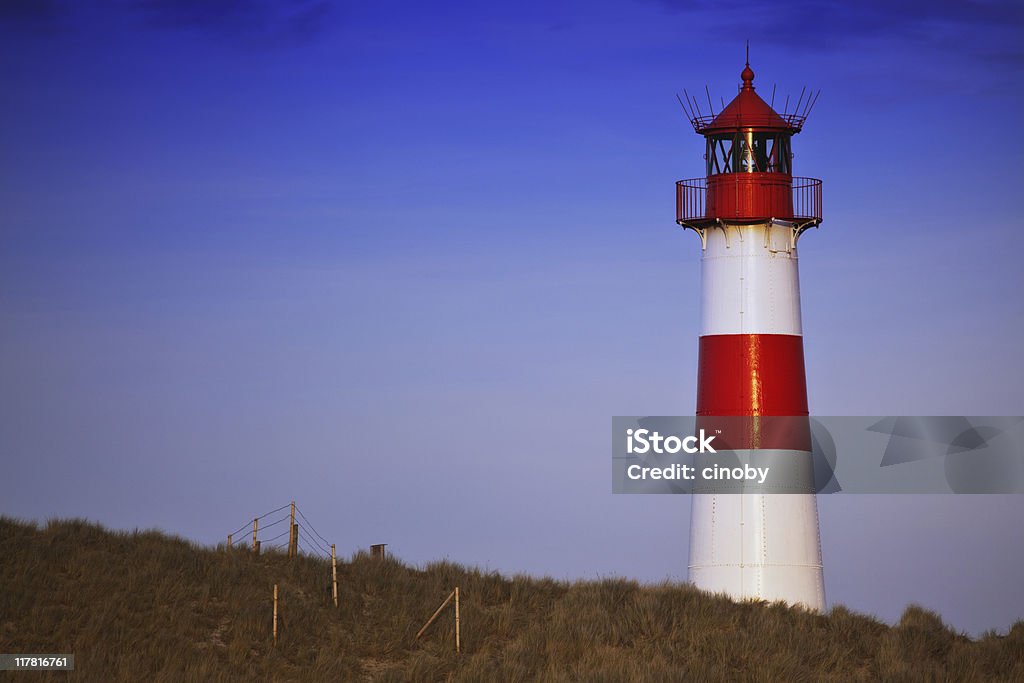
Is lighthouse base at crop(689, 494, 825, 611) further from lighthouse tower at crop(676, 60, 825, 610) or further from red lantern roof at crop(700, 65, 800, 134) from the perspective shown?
red lantern roof at crop(700, 65, 800, 134)

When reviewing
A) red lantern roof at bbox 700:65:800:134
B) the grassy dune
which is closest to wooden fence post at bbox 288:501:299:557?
the grassy dune

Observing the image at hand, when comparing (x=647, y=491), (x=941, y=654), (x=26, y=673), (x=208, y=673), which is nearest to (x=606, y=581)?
(x=647, y=491)

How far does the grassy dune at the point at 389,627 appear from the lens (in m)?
26.6

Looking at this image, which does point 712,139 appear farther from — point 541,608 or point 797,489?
point 541,608

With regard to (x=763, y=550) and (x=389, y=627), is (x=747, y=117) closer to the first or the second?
(x=763, y=550)

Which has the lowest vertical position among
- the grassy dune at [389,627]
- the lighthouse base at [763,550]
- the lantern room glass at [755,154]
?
the grassy dune at [389,627]

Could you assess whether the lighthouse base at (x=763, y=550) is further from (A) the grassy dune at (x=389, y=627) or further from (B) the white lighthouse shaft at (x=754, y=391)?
(A) the grassy dune at (x=389, y=627)

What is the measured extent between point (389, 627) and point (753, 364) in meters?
9.13

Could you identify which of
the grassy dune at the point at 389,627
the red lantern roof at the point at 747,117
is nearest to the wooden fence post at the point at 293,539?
the grassy dune at the point at 389,627

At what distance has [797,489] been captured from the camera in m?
33.3

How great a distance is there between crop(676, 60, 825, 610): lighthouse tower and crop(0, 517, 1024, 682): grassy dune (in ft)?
4.26

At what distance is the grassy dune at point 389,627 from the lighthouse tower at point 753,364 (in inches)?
51.1

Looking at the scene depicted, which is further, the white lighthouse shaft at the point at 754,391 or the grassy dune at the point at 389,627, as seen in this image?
the white lighthouse shaft at the point at 754,391

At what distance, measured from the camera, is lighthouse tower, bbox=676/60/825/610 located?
3300cm
